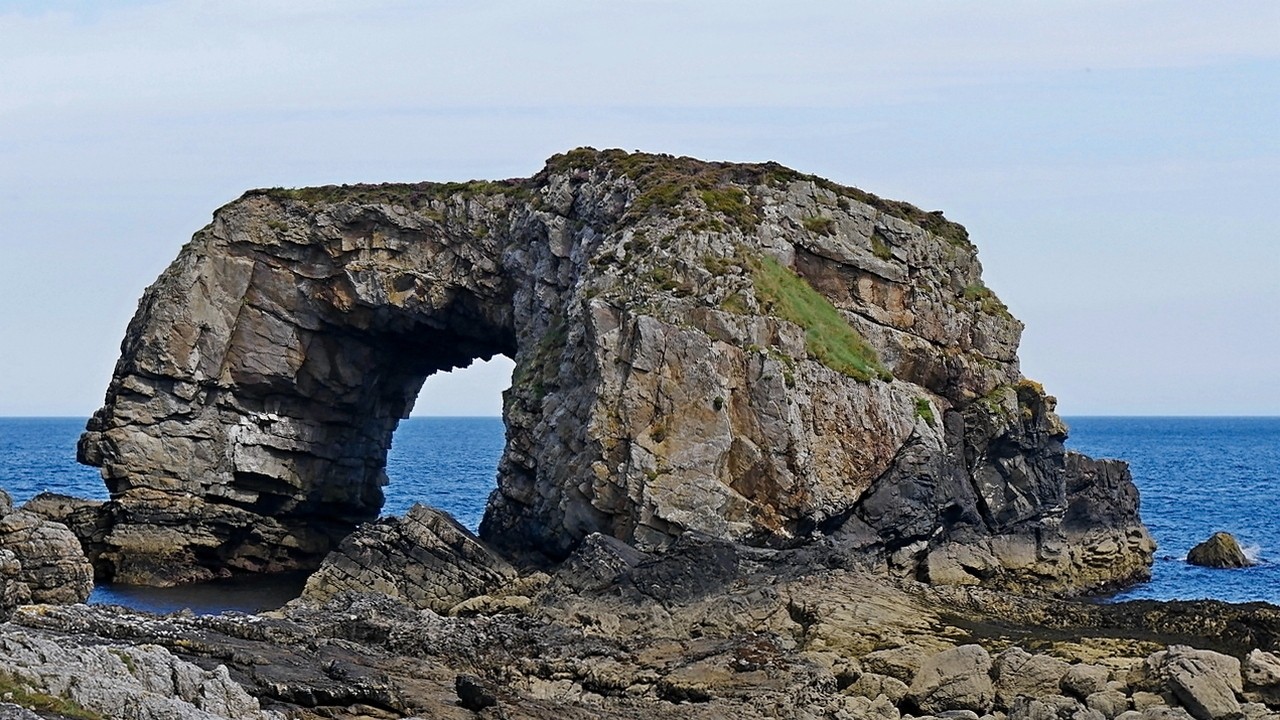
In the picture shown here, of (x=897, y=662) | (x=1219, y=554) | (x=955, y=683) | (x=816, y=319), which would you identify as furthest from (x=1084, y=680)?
(x=1219, y=554)

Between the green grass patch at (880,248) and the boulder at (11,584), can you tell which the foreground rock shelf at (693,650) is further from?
the green grass patch at (880,248)

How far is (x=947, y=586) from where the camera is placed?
4309 centimetres

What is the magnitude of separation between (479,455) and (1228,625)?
129296 mm

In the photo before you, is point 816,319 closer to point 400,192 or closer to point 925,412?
point 925,412

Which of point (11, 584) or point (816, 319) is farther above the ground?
point (816, 319)

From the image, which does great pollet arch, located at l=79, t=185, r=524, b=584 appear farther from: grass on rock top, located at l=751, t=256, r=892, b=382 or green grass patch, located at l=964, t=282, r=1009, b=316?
green grass patch, located at l=964, t=282, r=1009, b=316

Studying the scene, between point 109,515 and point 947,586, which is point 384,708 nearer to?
point 947,586

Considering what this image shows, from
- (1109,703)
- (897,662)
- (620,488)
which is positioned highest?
(620,488)

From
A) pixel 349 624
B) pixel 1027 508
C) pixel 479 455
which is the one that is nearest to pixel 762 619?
pixel 349 624

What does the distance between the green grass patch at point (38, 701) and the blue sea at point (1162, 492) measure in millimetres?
24762

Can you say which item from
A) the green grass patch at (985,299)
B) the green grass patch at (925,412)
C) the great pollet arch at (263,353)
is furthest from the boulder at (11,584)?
the green grass patch at (985,299)

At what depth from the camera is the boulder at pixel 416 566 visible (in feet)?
144

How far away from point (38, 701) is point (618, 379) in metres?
24.2

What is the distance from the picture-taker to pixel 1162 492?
97312 millimetres
